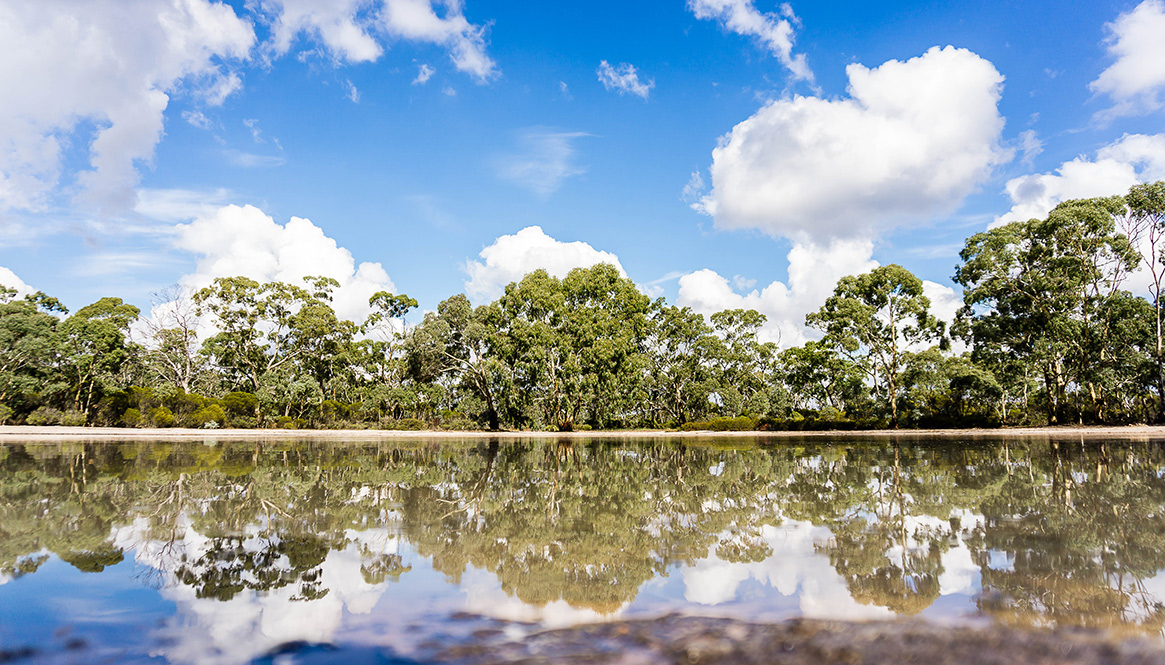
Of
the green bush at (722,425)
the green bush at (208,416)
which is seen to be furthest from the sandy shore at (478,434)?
the green bush at (722,425)

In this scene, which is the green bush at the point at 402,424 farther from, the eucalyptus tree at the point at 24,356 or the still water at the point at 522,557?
the still water at the point at 522,557

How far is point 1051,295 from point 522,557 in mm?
34084

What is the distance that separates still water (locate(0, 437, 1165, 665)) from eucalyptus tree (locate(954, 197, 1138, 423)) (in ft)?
74.2

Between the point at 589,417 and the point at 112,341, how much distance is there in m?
29.2

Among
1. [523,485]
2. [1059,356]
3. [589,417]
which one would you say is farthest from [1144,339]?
[523,485]

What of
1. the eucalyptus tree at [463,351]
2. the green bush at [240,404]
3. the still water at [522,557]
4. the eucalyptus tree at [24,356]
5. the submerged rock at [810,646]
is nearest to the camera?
the submerged rock at [810,646]

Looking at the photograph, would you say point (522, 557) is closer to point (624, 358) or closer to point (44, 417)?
point (624, 358)

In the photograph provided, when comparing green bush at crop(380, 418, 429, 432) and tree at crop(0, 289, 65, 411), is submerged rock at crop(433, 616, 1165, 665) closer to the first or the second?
green bush at crop(380, 418, 429, 432)

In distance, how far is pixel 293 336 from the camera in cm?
3838

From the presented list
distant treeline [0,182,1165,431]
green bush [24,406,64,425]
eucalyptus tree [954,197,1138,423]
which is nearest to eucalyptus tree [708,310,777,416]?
distant treeline [0,182,1165,431]

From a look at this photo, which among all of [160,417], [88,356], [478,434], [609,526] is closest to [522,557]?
[609,526]

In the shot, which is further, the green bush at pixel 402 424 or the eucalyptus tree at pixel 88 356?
the green bush at pixel 402 424

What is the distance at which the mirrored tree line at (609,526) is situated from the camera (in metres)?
4.37

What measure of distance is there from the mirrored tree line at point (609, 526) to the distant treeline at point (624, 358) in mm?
20446
